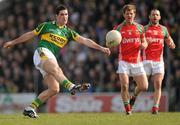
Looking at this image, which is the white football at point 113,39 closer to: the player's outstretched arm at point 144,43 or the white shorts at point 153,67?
the player's outstretched arm at point 144,43

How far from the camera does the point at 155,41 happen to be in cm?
1919

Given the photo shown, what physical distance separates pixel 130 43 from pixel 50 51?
248cm

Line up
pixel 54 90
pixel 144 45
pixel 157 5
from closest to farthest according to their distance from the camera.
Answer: pixel 54 90 < pixel 144 45 < pixel 157 5

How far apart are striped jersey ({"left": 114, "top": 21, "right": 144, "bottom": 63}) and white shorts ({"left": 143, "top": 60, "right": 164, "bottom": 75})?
989 millimetres

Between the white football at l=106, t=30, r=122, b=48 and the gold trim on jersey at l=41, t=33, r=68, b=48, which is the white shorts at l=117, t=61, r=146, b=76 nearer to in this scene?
the white football at l=106, t=30, r=122, b=48

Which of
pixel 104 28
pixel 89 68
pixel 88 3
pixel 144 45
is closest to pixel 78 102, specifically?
pixel 89 68

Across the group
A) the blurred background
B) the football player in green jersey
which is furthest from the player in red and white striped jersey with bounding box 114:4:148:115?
the blurred background

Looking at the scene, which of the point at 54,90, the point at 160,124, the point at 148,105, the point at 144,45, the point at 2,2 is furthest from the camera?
the point at 2,2

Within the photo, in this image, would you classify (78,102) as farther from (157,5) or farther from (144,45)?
(144,45)

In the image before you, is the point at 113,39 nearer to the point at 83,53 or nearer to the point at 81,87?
the point at 81,87

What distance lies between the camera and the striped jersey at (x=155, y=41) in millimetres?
19094

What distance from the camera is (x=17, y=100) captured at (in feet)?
84.8

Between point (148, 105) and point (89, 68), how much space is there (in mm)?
2559

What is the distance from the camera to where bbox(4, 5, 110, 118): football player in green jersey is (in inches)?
626
